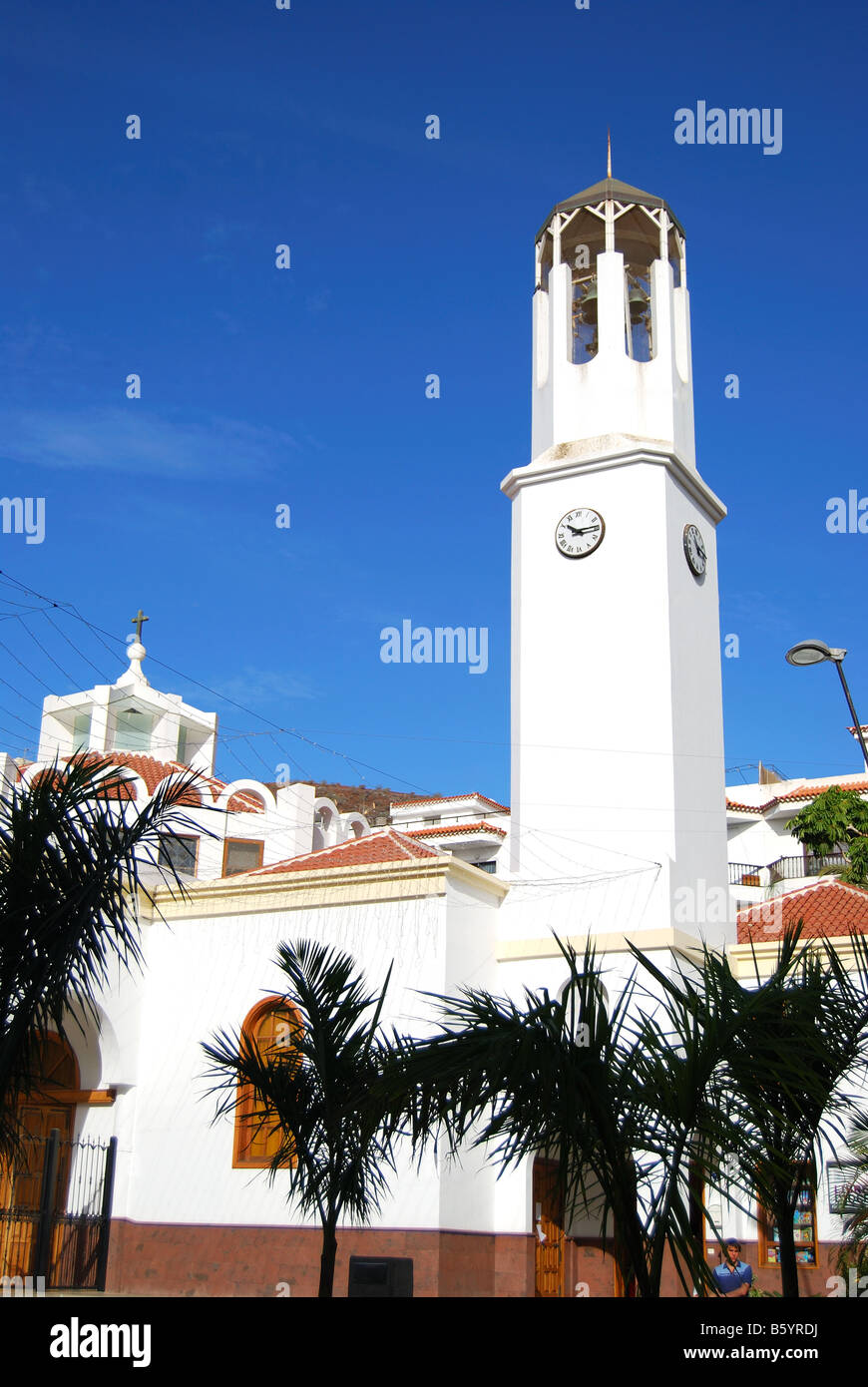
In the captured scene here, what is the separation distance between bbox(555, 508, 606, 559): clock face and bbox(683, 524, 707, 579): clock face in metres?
1.51

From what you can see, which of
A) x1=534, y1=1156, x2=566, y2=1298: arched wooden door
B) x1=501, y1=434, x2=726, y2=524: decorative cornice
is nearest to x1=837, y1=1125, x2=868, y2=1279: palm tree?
x1=534, y1=1156, x2=566, y2=1298: arched wooden door

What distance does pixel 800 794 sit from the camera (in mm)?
43000

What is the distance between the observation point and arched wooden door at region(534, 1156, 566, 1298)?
18.0m

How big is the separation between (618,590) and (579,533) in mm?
1326

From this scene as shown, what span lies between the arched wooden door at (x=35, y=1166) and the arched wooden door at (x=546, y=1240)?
7.07m

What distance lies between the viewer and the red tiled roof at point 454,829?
4264 centimetres

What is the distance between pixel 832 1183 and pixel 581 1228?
365 centimetres

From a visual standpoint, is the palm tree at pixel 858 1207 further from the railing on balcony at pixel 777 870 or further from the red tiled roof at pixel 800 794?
the red tiled roof at pixel 800 794

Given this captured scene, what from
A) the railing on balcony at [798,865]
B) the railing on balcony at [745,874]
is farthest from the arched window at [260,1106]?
the railing on balcony at [745,874]

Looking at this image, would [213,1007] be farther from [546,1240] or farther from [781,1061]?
[781,1061]

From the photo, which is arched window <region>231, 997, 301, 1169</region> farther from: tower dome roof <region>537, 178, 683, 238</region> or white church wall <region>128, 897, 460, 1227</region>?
tower dome roof <region>537, 178, 683, 238</region>


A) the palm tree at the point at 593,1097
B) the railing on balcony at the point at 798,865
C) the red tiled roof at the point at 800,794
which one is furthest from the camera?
the red tiled roof at the point at 800,794

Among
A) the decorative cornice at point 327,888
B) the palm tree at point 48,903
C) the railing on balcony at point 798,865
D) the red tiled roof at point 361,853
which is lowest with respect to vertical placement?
the palm tree at point 48,903
